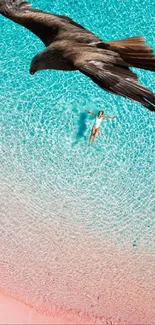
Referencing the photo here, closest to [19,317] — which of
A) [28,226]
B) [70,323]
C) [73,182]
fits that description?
[70,323]

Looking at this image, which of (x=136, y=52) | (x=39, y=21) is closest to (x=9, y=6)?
(x=39, y=21)

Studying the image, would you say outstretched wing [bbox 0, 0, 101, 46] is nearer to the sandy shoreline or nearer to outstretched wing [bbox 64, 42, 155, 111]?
outstretched wing [bbox 64, 42, 155, 111]

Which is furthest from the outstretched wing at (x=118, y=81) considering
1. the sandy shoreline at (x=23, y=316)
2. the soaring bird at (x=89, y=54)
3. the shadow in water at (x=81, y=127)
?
the shadow in water at (x=81, y=127)

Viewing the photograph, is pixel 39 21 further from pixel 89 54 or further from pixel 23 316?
pixel 23 316

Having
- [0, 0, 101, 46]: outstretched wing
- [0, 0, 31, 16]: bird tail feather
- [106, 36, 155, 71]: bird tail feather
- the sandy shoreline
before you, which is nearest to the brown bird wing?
[106, 36, 155, 71]: bird tail feather

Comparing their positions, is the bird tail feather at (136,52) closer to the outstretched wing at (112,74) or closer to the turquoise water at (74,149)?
the outstretched wing at (112,74)
